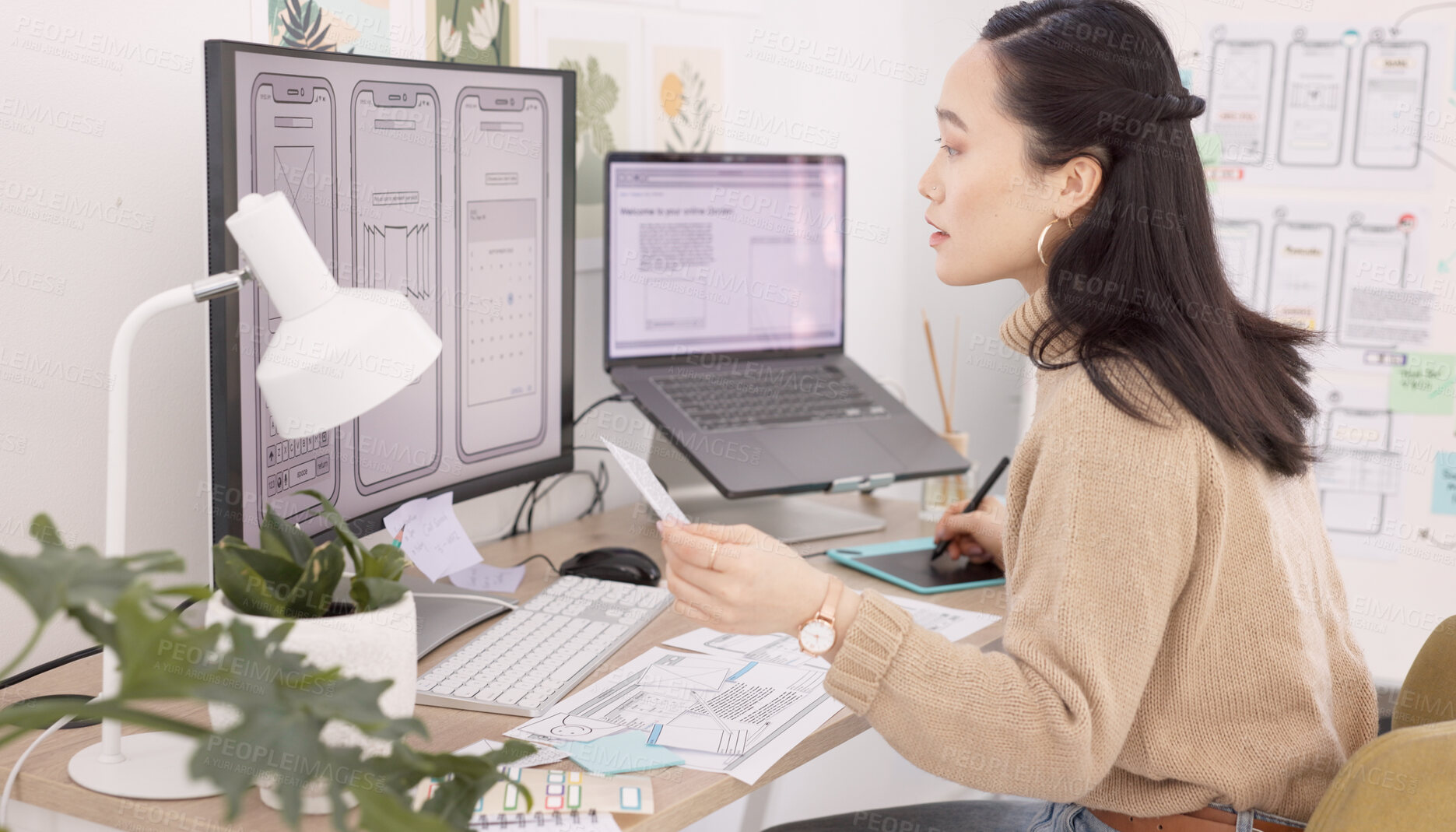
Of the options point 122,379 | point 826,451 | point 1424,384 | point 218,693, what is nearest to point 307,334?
point 122,379

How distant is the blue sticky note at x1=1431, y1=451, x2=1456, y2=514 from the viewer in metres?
2.30

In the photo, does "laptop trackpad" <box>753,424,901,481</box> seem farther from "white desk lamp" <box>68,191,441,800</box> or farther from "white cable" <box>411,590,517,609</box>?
"white desk lamp" <box>68,191,441,800</box>

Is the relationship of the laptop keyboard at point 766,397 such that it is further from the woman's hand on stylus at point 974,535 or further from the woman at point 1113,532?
the woman at point 1113,532

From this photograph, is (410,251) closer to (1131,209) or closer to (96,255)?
(96,255)

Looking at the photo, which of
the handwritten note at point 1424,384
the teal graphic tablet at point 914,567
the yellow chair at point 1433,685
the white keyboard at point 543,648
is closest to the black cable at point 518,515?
the white keyboard at point 543,648

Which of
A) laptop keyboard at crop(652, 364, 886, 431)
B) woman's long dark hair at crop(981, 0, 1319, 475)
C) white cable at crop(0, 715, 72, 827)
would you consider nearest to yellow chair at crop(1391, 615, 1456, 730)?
woman's long dark hair at crop(981, 0, 1319, 475)

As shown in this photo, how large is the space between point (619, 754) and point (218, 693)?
479 millimetres

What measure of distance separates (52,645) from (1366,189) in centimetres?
223

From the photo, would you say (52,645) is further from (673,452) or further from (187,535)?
(673,452)

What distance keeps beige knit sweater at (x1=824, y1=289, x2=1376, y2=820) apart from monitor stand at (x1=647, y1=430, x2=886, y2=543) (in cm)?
65

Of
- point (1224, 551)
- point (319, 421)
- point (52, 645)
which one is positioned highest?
point (319, 421)

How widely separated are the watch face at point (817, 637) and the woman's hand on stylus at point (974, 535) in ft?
1.90

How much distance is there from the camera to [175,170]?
1.22m

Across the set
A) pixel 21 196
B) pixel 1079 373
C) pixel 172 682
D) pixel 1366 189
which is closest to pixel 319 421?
pixel 172 682
